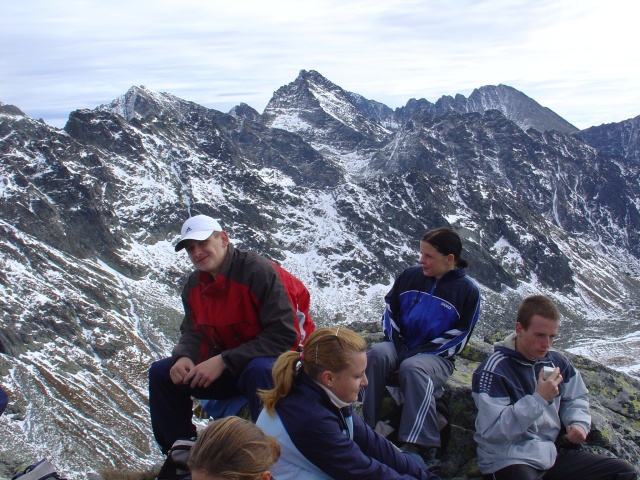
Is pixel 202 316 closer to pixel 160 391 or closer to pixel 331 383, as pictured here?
pixel 160 391

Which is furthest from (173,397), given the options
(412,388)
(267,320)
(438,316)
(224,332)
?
(438,316)

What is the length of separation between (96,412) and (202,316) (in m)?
121

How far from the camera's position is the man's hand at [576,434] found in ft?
25.0

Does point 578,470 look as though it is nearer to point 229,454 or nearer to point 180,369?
point 229,454

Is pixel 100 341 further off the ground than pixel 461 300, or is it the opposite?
pixel 461 300

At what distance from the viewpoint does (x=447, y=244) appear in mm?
9398

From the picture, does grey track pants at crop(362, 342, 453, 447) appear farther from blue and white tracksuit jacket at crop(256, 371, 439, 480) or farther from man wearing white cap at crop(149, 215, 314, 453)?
blue and white tracksuit jacket at crop(256, 371, 439, 480)

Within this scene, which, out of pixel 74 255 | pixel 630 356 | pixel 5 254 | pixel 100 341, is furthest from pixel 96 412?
pixel 630 356

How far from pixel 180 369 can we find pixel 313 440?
3074 mm

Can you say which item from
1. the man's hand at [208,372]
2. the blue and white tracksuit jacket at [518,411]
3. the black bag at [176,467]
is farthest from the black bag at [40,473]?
the blue and white tracksuit jacket at [518,411]

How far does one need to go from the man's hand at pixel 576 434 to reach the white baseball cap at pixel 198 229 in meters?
6.18

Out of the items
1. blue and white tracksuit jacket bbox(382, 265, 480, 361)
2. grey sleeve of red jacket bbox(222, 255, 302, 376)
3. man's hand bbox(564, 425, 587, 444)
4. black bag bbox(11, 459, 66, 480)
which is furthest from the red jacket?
man's hand bbox(564, 425, 587, 444)

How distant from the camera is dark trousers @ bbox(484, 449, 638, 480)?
23.7ft

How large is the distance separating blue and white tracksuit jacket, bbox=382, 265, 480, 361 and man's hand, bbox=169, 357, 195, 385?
383 centimetres
